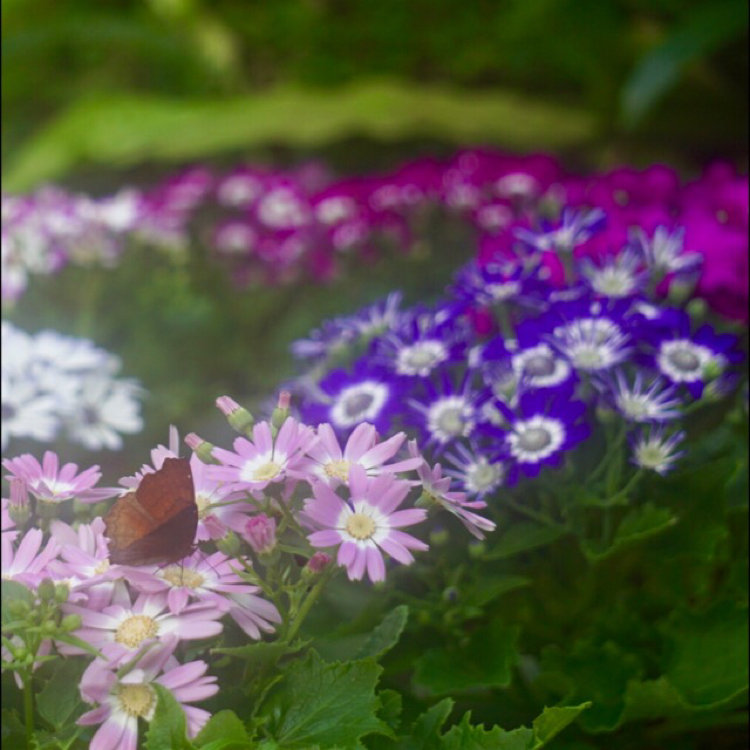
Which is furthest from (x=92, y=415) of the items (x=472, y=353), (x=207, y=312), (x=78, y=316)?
(x=207, y=312)

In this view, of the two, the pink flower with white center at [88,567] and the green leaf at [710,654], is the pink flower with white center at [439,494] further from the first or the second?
the green leaf at [710,654]

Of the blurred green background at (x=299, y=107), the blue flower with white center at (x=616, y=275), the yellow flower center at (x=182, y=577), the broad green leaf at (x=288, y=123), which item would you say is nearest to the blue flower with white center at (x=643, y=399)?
the blue flower with white center at (x=616, y=275)

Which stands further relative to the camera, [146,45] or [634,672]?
[146,45]

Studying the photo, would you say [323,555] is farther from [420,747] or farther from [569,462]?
[569,462]

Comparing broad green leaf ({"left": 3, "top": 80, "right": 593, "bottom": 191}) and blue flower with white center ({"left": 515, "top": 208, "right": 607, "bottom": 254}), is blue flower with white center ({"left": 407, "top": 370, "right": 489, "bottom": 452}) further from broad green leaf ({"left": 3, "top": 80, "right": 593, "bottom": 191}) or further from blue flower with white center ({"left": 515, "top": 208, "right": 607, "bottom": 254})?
broad green leaf ({"left": 3, "top": 80, "right": 593, "bottom": 191})

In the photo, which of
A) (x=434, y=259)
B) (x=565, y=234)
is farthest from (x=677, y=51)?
(x=565, y=234)

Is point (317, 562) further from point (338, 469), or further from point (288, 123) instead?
point (288, 123)
